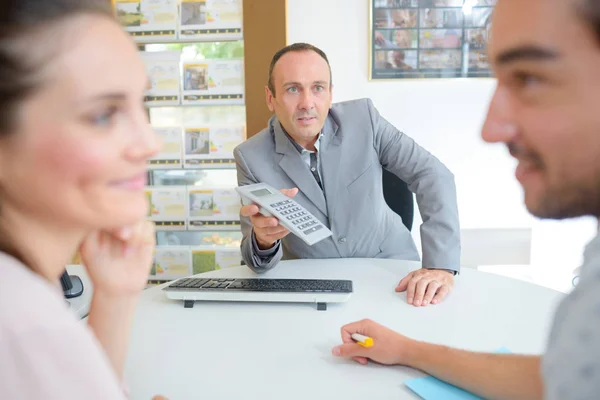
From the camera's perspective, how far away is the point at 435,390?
78cm

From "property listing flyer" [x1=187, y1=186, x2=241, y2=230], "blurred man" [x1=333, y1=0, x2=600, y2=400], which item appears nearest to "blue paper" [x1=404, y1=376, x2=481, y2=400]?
"blurred man" [x1=333, y1=0, x2=600, y2=400]

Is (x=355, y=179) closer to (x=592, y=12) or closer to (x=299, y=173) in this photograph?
(x=299, y=173)

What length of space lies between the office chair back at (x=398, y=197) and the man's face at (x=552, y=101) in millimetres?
1336

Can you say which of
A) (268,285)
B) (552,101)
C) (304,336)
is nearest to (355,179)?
(268,285)

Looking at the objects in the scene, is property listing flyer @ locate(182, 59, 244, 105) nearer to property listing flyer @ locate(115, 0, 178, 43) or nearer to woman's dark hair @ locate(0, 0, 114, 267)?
property listing flyer @ locate(115, 0, 178, 43)

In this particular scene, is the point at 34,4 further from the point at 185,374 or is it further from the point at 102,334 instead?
the point at 185,374

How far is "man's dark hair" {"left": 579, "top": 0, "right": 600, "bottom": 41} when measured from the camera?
1.62 ft

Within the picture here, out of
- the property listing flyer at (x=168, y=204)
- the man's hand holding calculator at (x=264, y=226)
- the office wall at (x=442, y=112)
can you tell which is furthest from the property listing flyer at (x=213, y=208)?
the man's hand holding calculator at (x=264, y=226)

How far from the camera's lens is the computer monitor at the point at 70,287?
1253mm

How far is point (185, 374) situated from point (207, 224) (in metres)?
1.75

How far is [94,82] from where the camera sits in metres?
0.53

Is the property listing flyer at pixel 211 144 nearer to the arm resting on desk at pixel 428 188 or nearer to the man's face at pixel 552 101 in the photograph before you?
the arm resting on desk at pixel 428 188

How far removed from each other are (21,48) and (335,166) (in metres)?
1.35

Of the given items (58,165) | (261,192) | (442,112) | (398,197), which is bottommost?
(398,197)
